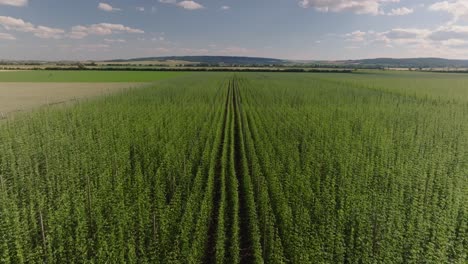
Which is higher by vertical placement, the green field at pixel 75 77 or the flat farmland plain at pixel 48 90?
the green field at pixel 75 77

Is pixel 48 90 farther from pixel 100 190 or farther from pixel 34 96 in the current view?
pixel 100 190

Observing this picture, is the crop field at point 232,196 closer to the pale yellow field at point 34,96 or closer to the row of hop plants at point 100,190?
the row of hop plants at point 100,190

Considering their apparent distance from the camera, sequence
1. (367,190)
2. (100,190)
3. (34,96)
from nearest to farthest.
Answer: (100,190)
(367,190)
(34,96)

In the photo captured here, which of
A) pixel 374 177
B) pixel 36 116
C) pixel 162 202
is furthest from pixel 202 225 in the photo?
pixel 36 116

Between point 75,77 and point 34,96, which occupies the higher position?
point 75,77

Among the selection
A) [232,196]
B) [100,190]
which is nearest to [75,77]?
[100,190]

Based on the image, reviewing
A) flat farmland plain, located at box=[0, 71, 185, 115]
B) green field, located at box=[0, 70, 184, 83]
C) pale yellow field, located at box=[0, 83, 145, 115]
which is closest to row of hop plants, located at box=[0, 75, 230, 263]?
pale yellow field, located at box=[0, 83, 145, 115]

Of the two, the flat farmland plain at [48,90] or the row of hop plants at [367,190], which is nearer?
the row of hop plants at [367,190]

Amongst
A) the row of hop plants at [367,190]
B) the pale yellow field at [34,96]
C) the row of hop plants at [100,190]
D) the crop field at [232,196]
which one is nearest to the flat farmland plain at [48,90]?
the pale yellow field at [34,96]

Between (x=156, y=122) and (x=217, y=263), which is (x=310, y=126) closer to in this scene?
(x=156, y=122)

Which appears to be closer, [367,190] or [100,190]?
[100,190]
